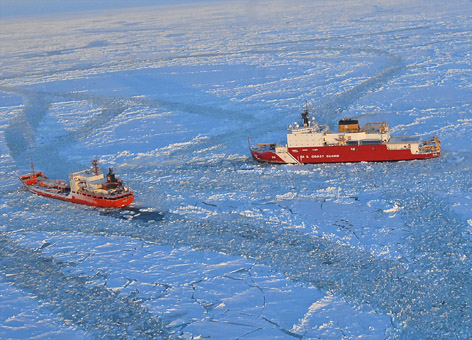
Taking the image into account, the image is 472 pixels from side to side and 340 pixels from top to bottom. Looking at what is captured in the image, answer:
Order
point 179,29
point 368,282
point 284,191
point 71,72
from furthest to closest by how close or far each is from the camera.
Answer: point 179,29
point 71,72
point 284,191
point 368,282

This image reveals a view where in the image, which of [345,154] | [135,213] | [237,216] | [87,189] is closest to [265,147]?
[345,154]

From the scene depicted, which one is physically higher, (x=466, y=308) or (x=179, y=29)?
(x=179, y=29)

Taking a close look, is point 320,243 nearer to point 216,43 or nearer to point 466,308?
point 466,308

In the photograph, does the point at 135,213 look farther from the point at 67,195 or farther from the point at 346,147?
the point at 346,147

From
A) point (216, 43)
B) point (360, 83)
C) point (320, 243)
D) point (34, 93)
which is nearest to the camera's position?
point (320, 243)

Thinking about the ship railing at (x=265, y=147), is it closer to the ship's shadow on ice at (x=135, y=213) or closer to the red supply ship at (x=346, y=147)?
the red supply ship at (x=346, y=147)

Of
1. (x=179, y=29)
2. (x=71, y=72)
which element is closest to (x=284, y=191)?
(x=71, y=72)

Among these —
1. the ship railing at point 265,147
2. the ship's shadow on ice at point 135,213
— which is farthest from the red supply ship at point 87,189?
the ship railing at point 265,147

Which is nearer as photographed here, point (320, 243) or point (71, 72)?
point (320, 243)
